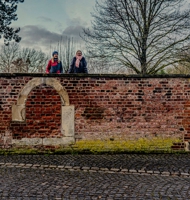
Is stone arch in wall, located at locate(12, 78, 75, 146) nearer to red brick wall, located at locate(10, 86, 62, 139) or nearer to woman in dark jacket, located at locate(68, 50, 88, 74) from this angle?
red brick wall, located at locate(10, 86, 62, 139)

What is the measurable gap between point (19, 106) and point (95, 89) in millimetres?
2012

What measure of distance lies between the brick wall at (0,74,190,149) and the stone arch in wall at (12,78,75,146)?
9 centimetres

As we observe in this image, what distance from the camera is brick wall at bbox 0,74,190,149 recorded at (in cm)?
827

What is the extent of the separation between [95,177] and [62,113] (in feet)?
9.24

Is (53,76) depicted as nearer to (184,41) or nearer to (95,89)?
(95,89)

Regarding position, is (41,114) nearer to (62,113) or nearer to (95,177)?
(62,113)

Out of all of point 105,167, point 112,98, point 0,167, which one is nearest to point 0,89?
point 0,167

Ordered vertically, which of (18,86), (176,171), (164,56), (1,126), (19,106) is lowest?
(176,171)

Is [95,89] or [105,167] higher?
[95,89]

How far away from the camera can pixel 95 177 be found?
19.1 ft

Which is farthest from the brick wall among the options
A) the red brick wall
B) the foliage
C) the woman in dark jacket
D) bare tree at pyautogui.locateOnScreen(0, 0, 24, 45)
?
bare tree at pyautogui.locateOnScreen(0, 0, 24, 45)

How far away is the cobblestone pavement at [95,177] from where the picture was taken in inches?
187

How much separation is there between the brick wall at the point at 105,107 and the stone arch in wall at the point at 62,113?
3.4 inches

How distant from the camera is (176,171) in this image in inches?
247
